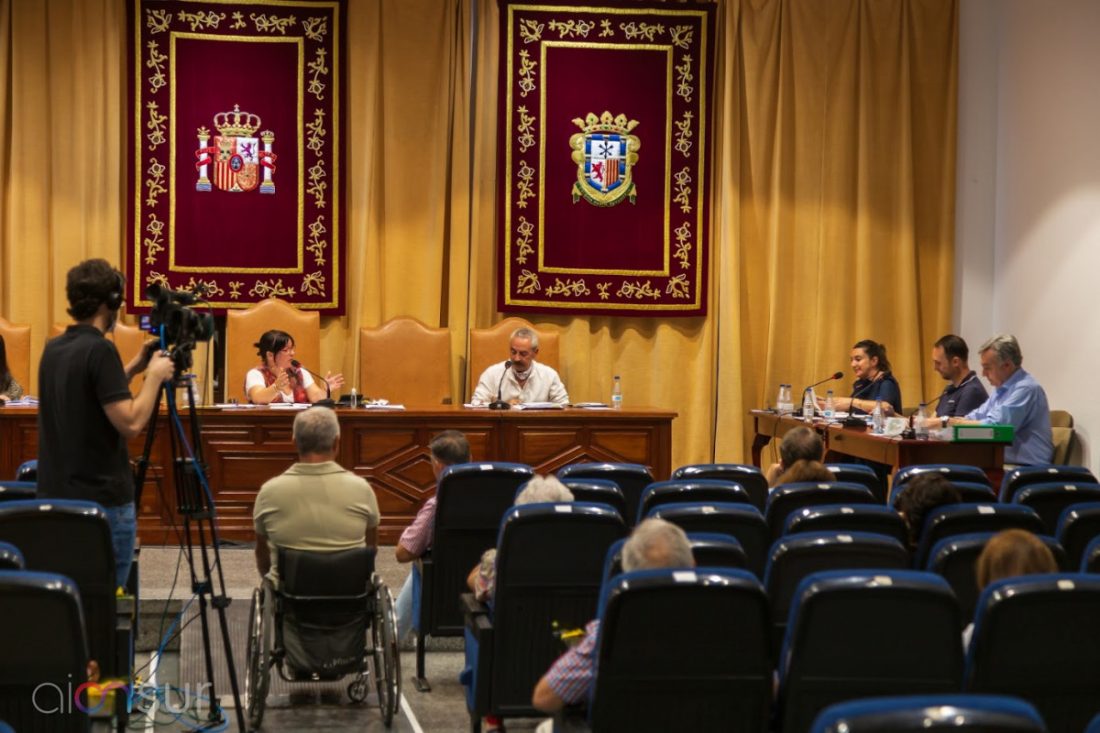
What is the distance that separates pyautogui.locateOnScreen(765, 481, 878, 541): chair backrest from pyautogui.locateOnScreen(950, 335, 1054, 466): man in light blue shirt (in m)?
2.87

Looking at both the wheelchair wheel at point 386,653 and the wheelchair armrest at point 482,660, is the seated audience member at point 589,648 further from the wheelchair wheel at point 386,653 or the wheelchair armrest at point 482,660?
the wheelchair wheel at point 386,653

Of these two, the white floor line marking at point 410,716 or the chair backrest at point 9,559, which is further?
the white floor line marking at point 410,716

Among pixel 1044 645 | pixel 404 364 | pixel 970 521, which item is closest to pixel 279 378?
pixel 404 364

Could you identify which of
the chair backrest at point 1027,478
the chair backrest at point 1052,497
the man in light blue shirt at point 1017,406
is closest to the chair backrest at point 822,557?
the chair backrest at point 1052,497

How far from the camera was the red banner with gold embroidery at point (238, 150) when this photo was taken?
9.32 meters

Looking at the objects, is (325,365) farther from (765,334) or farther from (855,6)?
(855,6)

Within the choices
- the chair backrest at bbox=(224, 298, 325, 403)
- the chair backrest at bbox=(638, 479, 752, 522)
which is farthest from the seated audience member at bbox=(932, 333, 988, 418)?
the chair backrest at bbox=(224, 298, 325, 403)

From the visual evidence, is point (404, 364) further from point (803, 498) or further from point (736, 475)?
point (803, 498)

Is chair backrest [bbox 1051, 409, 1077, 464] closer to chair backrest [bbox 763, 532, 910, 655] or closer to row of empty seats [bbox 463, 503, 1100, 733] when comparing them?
chair backrest [bbox 763, 532, 910, 655]

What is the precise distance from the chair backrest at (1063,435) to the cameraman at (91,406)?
6.37m

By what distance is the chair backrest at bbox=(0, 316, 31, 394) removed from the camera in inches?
342

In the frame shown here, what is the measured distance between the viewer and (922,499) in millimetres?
4332

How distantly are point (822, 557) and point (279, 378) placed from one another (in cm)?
499

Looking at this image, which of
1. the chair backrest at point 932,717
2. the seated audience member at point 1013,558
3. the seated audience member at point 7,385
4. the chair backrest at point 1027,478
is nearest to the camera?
the chair backrest at point 932,717
